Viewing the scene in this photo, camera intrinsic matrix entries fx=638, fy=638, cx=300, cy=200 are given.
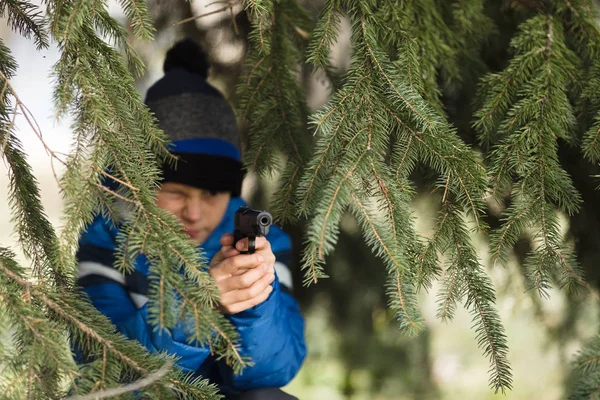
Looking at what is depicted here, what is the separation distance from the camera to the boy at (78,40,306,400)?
1.77 metres

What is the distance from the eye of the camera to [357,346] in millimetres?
2859

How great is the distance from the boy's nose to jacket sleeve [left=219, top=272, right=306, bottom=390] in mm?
327

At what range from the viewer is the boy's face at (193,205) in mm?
1814

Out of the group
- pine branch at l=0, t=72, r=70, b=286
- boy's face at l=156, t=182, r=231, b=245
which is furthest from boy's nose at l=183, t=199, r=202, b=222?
pine branch at l=0, t=72, r=70, b=286

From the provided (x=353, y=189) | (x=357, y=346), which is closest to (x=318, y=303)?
(x=357, y=346)

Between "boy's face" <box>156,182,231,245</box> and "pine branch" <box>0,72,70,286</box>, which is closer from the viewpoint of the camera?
"pine branch" <box>0,72,70,286</box>

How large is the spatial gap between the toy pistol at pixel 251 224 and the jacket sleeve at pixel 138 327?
0.25 m

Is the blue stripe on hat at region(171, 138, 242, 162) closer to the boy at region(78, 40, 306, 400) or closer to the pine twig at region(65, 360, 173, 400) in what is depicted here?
the boy at region(78, 40, 306, 400)

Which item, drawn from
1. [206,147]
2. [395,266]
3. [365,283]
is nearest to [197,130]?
[206,147]

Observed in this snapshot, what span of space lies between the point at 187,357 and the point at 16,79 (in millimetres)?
707

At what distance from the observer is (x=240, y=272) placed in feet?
4.53

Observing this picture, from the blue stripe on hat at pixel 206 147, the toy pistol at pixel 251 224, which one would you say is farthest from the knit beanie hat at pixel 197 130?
the toy pistol at pixel 251 224

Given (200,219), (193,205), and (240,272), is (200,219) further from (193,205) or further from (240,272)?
(240,272)

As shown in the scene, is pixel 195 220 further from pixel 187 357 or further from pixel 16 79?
pixel 16 79
